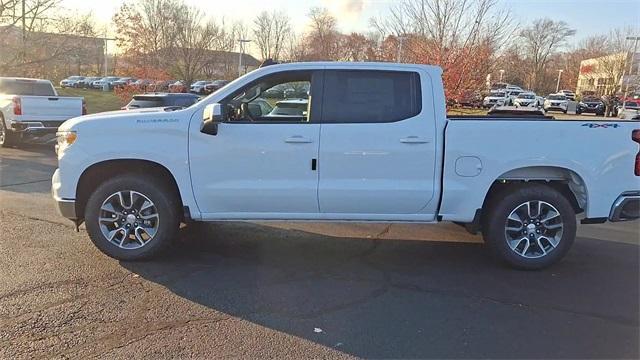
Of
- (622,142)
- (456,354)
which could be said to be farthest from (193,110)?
(622,142)

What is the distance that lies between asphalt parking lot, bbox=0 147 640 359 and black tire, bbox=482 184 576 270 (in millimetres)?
126

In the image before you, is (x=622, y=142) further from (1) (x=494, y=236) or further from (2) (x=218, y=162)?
(2) (x=218, y=162)

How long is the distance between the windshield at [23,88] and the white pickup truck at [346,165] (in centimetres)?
1094

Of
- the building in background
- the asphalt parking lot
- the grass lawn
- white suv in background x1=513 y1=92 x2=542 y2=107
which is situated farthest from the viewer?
the building in background

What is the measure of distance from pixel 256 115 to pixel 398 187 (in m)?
1.58

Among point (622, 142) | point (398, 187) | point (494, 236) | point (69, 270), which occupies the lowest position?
point (69, 270)

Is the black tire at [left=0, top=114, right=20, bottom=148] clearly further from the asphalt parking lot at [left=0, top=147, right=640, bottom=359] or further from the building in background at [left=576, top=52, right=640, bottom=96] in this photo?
the building in background at [left=576, top=52, right=640, bottom=96]

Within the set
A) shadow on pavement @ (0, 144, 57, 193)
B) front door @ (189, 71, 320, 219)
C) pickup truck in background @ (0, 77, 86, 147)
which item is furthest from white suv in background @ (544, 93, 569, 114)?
front door @ (189, 71, 320, 219)

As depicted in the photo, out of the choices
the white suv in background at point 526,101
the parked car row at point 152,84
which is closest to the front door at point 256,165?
the parked car row at point 152,84

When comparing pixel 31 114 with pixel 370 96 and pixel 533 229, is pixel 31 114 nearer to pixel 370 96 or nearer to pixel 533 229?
pixel 370 96

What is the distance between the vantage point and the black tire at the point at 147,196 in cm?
479

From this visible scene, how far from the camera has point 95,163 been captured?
4.74 meters

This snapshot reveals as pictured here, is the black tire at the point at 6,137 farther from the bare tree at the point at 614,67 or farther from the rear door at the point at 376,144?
the bare tree at the point at 614,67

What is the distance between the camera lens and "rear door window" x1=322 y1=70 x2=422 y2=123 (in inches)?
186
